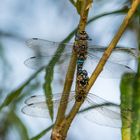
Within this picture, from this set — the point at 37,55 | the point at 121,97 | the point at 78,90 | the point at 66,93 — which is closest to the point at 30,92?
the point at 37,55

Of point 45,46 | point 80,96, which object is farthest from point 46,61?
point 80,96

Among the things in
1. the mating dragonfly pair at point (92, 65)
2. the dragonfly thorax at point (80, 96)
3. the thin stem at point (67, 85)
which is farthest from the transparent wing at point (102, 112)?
the thin stem at point (67, 85)

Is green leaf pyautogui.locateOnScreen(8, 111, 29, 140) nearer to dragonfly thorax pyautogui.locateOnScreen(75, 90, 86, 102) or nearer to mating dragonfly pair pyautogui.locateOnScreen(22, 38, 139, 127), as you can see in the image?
mating dragonfly pair pyautogui.locateOnScreen(22, 38, 139, 127)

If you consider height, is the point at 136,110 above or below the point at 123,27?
below

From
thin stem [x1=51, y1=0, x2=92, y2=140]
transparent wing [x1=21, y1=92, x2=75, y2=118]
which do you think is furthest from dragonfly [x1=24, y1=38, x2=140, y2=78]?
thin stem [x1=51, y1=0, x2=92, y2=140]

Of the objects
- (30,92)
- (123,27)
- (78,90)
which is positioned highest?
(123,27)

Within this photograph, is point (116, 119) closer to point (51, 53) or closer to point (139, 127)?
point (139, 127)

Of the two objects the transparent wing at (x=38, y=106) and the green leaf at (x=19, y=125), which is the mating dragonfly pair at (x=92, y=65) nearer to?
the transparent wing at (x=38, y=106)

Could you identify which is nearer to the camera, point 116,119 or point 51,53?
point 116,119
